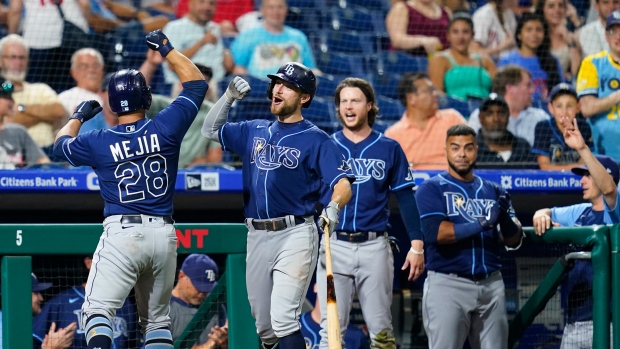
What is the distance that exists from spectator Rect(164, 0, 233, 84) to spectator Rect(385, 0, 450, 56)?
1.56 metres

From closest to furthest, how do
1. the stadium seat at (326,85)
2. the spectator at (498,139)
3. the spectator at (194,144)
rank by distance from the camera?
the spectator at (194,144), the spectator at (498,139), the stadium seat at (326,85)

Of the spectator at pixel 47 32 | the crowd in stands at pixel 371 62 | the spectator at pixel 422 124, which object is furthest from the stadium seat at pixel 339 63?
the spectator at pixel 47 32

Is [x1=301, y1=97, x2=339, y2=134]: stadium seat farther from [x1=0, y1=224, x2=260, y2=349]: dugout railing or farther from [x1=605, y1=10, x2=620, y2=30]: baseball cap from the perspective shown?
[x1=0, y1=224, x2=260, y2=349]: dugout railing

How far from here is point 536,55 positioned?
8.40 metres

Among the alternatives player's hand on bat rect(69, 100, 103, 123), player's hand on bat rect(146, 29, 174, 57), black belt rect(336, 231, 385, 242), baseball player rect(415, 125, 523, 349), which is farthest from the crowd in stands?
player's hand on bat rect(146, 29, 174, 57)

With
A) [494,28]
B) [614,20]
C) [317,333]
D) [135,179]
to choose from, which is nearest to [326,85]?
[494,28]

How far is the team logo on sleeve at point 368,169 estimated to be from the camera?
5074 millimetres

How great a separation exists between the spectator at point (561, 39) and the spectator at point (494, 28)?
0.29 meters

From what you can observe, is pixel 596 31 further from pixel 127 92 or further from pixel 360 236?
pixel 127 92

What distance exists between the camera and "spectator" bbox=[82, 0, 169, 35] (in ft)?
26.1

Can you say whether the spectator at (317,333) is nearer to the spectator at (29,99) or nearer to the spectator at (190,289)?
the spectator at (190,289)

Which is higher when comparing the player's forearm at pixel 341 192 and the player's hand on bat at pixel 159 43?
the player's hand on bat at pixel 159 43

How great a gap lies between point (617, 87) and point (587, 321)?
2.35m

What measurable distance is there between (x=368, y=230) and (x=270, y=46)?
3.38 meters
